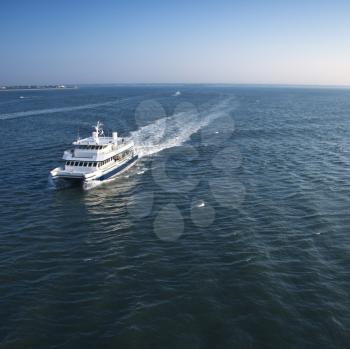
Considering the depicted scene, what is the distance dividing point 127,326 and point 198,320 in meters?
4.60

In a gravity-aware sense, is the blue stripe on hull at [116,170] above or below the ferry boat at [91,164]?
below

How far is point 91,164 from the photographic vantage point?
5666cm

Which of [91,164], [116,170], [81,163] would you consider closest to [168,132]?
[116,170]

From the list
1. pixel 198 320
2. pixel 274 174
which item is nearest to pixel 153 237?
pixel 198 320

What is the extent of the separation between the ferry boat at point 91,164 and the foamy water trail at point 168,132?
10.2 m

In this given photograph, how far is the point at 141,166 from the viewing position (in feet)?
218

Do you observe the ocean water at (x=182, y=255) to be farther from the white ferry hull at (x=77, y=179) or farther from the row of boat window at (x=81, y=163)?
the row of boat window at (x=81, y=163)

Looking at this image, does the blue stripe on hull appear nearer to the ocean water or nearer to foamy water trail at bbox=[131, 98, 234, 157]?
the ocean water

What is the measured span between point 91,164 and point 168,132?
41.1 m

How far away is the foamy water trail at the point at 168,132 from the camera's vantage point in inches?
3209

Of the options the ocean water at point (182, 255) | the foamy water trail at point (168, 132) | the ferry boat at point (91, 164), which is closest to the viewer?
the ocean water at point (182, 255)

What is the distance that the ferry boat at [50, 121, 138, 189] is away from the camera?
53.1 meters

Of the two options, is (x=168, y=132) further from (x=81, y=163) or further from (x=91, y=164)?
(x=81, y=163)

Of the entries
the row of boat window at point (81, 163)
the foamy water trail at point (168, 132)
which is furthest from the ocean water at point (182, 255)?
the foamy water trail at point (168, 132)
